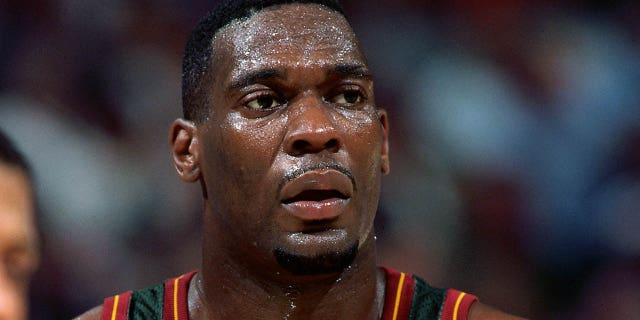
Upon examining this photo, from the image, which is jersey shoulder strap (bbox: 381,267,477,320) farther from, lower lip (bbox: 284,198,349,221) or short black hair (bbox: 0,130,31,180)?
short black hair (bbox: 0,130,31,180)

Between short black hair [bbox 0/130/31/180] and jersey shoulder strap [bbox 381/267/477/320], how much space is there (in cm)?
108

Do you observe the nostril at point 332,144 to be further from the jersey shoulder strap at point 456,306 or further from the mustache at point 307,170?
the jersey shoulder strap at point 456,306

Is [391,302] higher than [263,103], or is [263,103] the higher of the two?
[263,103]

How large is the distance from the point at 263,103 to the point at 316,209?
29 centimetres

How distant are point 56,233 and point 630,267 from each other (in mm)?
2134

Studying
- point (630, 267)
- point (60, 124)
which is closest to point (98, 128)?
point (60, 124)

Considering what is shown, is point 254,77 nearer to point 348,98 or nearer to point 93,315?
point 348,98

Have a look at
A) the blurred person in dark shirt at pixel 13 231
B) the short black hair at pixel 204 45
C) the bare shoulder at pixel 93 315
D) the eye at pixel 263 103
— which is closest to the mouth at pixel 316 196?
the eye at pixel 263 103

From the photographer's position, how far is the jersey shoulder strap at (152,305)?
7.50ft

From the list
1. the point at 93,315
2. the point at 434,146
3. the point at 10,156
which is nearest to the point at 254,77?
the point at 93,315

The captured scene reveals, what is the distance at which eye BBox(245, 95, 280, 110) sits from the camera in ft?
6.72

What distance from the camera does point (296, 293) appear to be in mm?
2072

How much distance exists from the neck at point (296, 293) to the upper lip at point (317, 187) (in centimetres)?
19

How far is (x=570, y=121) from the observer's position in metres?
3.55
